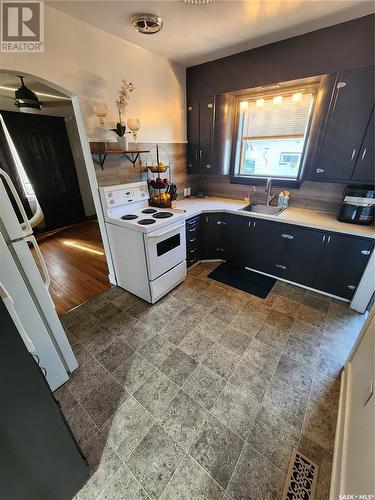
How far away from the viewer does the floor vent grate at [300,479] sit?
1.09 metres

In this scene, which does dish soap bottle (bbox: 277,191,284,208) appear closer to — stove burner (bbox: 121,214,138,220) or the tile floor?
the tile floor

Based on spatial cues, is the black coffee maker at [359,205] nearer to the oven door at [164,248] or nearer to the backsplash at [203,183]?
the backsplash at [203,183]

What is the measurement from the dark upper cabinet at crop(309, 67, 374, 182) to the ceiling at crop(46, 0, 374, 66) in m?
0.50

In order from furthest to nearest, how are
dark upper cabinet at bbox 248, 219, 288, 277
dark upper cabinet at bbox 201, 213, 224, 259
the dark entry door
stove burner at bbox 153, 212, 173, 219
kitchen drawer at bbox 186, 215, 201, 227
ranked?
the dark entry door
dark upper cabinet at bbox 201, 213, 224, 259
kitchen drawer at bbox 186, 215, 201, 227
dark upper cabinet at bbox 248, 219, 288, 277
stove burner at bbox 153, 212, 173, 219

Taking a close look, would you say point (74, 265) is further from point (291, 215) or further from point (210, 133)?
point (291, 215)

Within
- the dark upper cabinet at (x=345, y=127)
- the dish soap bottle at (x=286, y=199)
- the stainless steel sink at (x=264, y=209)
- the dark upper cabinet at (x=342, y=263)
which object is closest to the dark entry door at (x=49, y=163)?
the stainless steel sink at (x=264, y=209)

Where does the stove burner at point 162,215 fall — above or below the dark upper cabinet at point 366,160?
below

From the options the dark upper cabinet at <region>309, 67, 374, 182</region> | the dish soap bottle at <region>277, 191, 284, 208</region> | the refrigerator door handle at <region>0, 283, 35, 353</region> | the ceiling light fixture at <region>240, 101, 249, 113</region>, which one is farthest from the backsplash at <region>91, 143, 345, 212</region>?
the refrigerator door handle at <region>0, 283, 35, 353</region>

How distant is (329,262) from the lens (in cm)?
232

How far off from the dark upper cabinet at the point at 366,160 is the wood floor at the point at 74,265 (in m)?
3.15

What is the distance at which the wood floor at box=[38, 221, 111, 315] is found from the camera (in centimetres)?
264

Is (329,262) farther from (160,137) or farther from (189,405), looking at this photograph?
(160,137)

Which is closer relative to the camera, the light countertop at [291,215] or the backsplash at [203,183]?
Result: the light countertop at [291,215]

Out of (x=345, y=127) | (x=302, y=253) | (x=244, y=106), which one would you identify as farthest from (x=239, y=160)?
(x=302, y=253)
